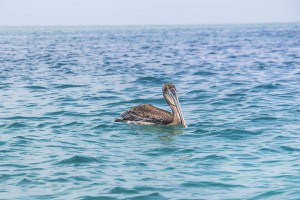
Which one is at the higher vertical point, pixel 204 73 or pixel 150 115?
pixel 150 115

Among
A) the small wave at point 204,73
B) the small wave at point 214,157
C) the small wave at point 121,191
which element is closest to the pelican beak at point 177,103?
the small wave at point 214,157

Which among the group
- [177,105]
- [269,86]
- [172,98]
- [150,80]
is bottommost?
[150,80]

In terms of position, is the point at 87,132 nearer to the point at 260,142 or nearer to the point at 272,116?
the point at 260,142

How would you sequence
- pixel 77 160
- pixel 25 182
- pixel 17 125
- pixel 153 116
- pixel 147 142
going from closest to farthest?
1. pixel 25 182
2. pixel 77 160
3. pixel 147 142
4. pixel 17 125
5. pixel 153 116

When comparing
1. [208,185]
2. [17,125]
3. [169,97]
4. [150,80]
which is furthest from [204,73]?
[208,185]

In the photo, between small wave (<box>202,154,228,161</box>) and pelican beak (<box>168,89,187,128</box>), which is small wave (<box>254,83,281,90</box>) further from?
small wave (<box>202,154,228,161</box>)

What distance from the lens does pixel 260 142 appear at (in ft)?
46.4

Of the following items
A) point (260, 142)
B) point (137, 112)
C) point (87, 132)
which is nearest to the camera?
point (260, 142)

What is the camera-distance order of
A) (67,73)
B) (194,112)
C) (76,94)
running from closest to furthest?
(194,112), (76,94), (67,73)

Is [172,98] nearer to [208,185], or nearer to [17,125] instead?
[17,125]

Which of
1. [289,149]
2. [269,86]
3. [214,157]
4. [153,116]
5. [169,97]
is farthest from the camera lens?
[269,86]

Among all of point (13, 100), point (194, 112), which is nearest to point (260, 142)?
point (194, 112)

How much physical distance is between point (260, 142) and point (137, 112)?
13.0 ft

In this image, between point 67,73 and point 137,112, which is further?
point 67,73
